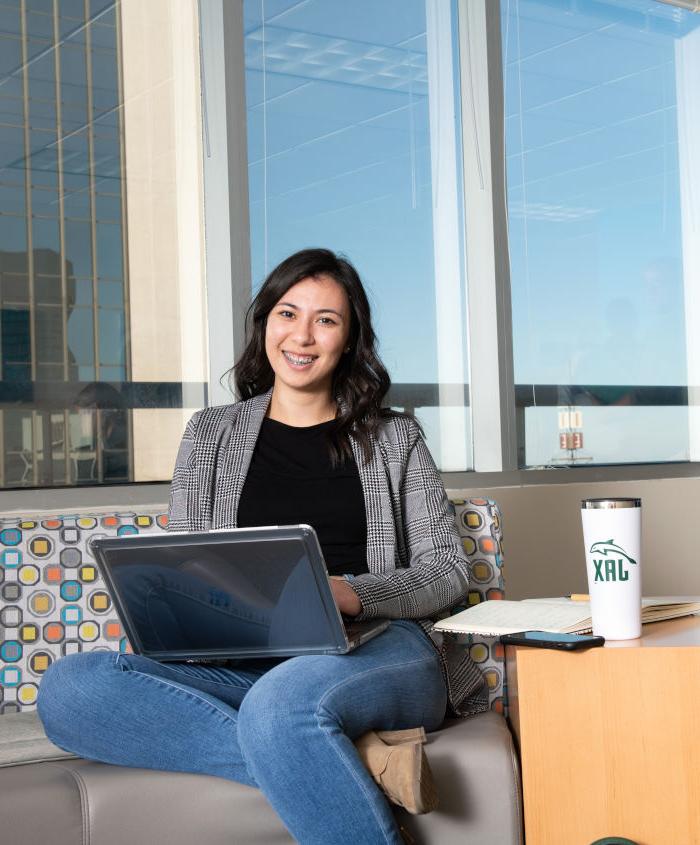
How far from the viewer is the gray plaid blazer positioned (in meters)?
1.80

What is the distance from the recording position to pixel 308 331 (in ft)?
6.55

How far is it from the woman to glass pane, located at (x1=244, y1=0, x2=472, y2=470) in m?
0.94

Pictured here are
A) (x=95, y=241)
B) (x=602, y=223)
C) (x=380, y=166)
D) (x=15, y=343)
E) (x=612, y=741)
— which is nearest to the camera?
(x=612, y=741)

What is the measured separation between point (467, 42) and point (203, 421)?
1.92 meters

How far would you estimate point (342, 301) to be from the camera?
2.04m

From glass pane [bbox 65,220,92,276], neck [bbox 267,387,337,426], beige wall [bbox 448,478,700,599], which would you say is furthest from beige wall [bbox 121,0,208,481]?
beige wall [bbox 448,478,700,599]

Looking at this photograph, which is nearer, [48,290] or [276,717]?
[276,717]

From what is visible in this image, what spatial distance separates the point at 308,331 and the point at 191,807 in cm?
90

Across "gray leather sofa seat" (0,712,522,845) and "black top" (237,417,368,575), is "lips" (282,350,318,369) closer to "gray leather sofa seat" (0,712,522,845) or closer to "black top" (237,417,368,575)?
"black top" (237,417,368,575)

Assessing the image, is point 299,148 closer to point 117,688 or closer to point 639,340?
point 639,340

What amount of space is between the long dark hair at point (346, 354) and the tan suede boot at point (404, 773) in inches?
26.5

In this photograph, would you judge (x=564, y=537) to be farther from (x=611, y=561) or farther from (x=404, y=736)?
(x=611, y=561)

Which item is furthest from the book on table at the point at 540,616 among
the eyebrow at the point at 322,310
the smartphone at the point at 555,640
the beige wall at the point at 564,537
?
the beige wall at the point at 564,537

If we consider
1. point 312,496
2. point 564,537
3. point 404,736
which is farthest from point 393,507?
point 564,537
